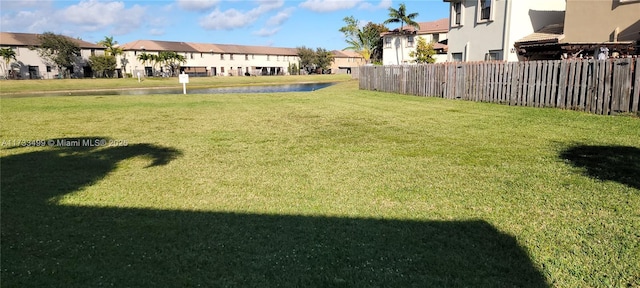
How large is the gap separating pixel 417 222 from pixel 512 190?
5.87ft

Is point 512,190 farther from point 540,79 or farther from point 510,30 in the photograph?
point 510,30

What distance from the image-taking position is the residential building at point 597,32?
17344mm

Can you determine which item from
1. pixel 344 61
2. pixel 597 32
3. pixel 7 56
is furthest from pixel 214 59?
pixel 597 32

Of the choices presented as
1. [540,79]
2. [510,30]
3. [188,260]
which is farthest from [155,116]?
[510,30]

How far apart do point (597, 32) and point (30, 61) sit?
76.4 m

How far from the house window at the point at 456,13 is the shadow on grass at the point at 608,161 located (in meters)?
23.2

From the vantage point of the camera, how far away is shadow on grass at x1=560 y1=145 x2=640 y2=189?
5574 mm

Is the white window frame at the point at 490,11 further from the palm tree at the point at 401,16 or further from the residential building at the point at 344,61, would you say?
the residential building at the point at 344,61

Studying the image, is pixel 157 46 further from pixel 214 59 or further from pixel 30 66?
pixel 30 66

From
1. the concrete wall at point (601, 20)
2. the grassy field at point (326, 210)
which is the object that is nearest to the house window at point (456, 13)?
the concrete wall at point (601, 20)

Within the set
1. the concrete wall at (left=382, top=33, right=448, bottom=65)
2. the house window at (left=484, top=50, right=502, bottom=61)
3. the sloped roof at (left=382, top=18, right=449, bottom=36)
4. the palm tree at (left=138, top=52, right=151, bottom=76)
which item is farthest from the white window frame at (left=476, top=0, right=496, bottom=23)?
the palm tree at (left=138, top=52, right=151, bottom=76)

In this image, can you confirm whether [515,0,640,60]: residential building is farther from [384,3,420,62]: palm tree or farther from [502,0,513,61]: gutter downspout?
[384,3,420,62]: palm tree

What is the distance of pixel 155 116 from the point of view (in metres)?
13.6

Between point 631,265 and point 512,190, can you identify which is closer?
point 631,265
